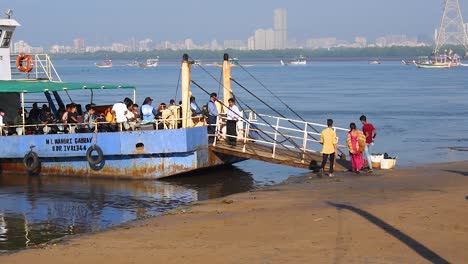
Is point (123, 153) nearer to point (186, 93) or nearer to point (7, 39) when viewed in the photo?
point (186, 93)

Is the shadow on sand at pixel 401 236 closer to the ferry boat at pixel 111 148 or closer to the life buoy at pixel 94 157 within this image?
the ferry boat at pixel 111 148

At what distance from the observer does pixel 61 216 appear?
16922mm

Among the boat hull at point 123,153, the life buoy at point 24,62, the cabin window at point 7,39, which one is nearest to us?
the boat hull at point 123,153

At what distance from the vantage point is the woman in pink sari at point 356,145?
64.7ft

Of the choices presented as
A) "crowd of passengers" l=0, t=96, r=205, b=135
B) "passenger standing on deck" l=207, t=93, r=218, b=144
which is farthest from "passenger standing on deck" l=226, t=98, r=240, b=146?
"crowd of passengers" l=0, t=96, r=205, b=135

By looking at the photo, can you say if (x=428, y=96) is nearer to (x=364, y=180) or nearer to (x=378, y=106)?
(x=378, y=106)

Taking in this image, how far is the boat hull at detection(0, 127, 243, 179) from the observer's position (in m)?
21.1

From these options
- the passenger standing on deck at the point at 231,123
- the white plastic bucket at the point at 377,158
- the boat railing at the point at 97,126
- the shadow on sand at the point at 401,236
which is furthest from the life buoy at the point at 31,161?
the shadow on sand at the point at 401,236

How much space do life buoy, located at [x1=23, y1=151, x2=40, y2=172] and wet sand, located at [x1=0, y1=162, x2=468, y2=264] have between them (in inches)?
283

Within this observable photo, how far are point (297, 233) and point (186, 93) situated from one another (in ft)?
30.7

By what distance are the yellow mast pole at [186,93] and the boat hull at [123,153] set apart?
42 cm

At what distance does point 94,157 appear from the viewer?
21641mm

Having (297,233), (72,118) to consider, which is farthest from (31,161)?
(297,233)

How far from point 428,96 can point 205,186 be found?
45453mm
